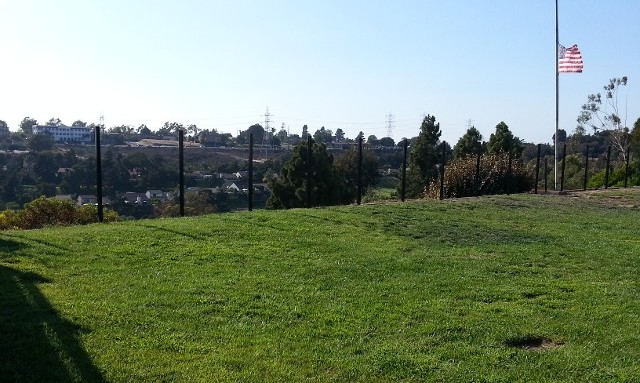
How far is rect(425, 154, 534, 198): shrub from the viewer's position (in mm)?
24266

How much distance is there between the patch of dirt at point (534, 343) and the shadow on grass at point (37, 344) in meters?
3.11

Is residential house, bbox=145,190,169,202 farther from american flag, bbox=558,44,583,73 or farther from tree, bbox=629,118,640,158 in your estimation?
tree, bbox=629,118,640,158

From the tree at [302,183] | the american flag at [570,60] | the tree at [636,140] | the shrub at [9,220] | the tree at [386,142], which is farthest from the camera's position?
the tree at [386,142]

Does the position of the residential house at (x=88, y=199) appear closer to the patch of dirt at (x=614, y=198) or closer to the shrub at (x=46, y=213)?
the shrub at (x=46, y=213)

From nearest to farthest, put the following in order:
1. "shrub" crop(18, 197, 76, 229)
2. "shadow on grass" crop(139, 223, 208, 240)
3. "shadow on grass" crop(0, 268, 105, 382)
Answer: "shadow on grass" crop(0, 268, 105, 382) → "shadow on grass" crop(139, 223, 208, 240) → "shrub" crop(18, 197, 76, 229)

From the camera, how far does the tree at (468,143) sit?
34769mm

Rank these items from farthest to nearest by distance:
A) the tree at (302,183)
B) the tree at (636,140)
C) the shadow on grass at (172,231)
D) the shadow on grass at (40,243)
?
the tree at (636,140) → the tree at (302,183) → the shadow on grass at (172,231) → the shadow on grass at (40,243)

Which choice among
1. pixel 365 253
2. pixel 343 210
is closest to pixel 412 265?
pixel 365 253

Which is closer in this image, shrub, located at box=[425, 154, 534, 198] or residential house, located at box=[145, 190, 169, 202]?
residential house, located at box=[145, 190, 169, 202]

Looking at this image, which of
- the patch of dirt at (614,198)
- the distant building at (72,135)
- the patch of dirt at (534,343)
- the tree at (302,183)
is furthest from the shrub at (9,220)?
the patch of dirt at (614,198)

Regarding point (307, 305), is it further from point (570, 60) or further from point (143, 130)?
point (143, 130)

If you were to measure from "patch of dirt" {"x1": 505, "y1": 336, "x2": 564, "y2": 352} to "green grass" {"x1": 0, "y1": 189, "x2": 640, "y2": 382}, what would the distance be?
17mm

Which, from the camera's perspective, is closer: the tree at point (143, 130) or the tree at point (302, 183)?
the tree at point (302, 183)

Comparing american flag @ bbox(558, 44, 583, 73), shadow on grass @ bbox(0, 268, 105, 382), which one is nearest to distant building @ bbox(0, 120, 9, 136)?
american flag @ bbox(558, 44, 583, 73)
